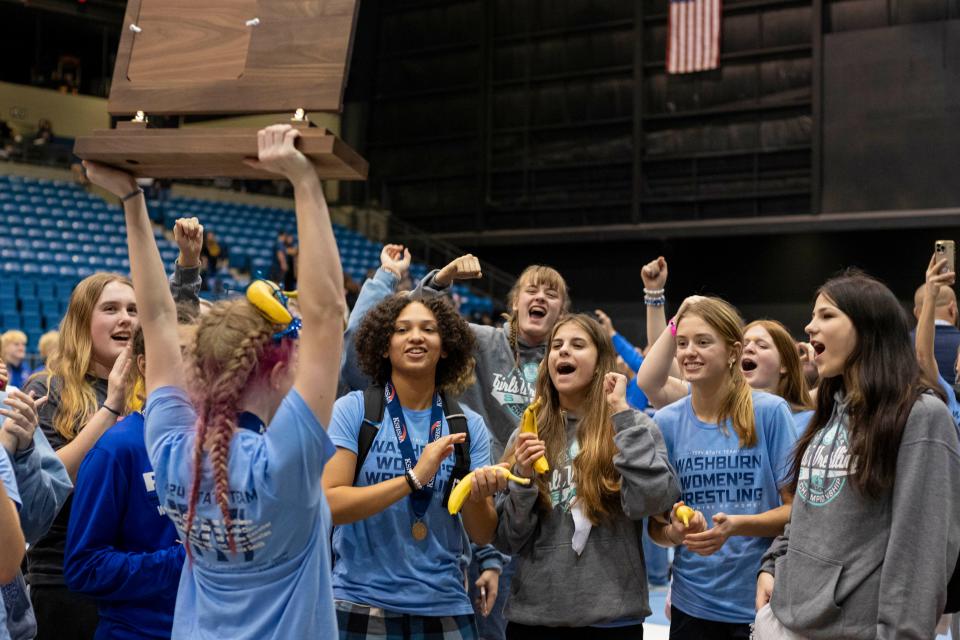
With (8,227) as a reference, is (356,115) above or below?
above

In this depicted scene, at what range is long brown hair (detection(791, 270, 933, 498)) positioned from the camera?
249cm

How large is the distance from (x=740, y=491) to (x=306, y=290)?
6.32 ft

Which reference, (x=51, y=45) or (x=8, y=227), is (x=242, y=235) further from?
(x=51, y=45)

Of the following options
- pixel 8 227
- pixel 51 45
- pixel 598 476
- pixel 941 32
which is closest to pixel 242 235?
pixel 8 227

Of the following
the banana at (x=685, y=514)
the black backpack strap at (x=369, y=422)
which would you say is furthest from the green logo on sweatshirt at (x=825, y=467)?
the black backpack strap at (x=369, y=422)

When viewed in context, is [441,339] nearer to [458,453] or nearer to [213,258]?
A: [458,453]

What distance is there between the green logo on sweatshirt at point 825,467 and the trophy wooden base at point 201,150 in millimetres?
1397

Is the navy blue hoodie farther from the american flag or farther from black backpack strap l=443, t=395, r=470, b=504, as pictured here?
the american flag

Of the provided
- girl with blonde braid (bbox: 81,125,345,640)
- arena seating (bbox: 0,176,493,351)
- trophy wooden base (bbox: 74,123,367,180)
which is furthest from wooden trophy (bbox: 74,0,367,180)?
arena seating (bbox: 0,176,493,351)

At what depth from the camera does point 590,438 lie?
3412mm

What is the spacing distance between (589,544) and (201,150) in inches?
72.0

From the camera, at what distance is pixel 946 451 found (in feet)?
8.01

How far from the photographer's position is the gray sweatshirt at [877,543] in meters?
2.38

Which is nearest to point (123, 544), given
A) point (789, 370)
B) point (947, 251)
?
point (789, 370)
